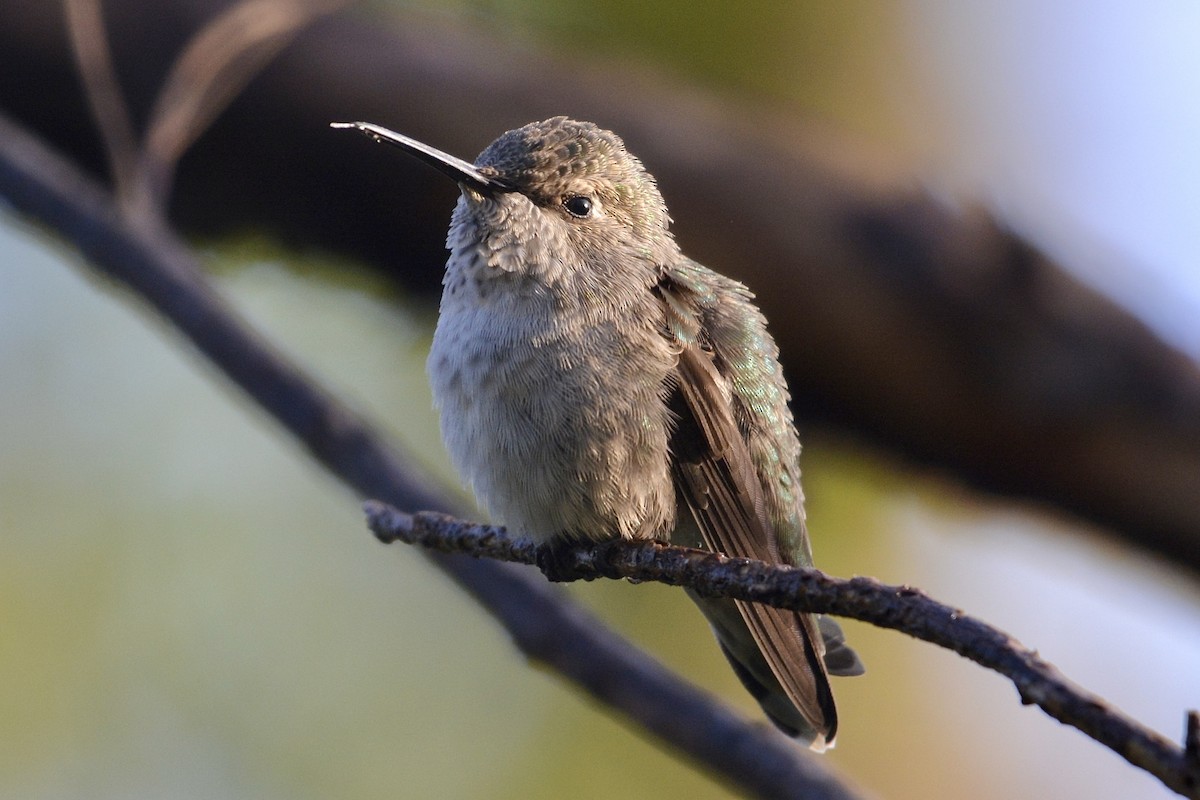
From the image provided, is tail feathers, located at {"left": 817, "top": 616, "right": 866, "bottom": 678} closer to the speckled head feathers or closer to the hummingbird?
the hummingbird

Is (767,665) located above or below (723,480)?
below

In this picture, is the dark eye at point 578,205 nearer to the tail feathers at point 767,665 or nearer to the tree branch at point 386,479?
the tail feathers at point 767,665

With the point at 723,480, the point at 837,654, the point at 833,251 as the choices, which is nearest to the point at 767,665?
the point at 837,654

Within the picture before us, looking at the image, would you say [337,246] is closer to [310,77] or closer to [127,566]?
[310,77]

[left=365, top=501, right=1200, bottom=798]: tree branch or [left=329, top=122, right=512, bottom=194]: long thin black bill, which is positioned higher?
[left=329, top=122, right=512, bottom=194]: long thin black bill

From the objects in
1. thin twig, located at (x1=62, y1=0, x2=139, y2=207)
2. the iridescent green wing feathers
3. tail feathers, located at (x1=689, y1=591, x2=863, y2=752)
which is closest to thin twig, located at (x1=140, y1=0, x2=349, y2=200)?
thin twig, located at (x1=62, y1=0, x2=139, y2=207)

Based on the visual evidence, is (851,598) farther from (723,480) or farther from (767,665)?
(767,665)

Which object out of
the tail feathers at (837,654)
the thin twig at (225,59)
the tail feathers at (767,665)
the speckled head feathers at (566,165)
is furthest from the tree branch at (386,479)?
the speckled head feathers at (566,165)

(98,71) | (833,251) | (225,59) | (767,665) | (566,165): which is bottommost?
(767,665)
